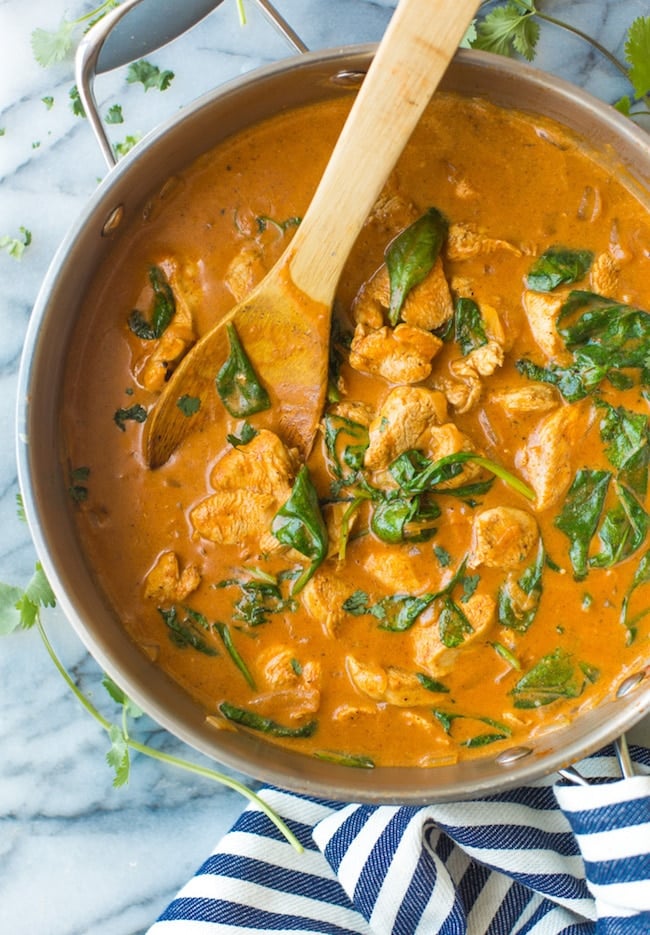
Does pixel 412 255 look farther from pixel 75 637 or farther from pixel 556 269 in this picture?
pixel 75 637

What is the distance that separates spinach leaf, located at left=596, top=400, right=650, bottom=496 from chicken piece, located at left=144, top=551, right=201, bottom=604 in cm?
140

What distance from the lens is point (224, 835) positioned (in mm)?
3660

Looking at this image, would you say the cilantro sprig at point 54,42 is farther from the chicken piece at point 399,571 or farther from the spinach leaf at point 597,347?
the chicken piece at point 399,571

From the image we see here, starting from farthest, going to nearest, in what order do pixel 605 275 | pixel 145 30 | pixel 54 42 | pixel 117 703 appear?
1. pixel 117 703
2. pixel 54 42
3. pixel 605 275
4. pixel 145 30

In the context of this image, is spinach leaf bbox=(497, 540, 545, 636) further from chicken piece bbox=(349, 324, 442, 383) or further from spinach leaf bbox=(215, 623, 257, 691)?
spinach leaf bbox=(215, 623, 257, 691)

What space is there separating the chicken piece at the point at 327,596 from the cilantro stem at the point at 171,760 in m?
0.73

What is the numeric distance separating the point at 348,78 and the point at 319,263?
24.9 inches

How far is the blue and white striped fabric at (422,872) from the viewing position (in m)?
3.42

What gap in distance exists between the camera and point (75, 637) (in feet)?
12.0

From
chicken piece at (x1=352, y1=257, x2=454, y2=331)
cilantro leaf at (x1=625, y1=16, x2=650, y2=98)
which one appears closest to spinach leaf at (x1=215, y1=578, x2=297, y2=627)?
chicken piece at (x1=352, y1=257, x2=454, y2=331)

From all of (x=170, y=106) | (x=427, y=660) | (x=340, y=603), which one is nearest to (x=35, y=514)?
(x=340, y=603)

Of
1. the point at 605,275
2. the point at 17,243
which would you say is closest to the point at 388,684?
the point at 605,275

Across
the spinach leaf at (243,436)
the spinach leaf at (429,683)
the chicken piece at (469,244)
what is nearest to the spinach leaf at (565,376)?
the chicken piece at (469,244)

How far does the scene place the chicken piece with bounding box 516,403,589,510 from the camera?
10.3 feet
